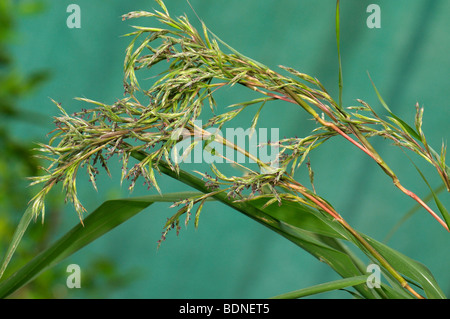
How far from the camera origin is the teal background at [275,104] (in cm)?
92

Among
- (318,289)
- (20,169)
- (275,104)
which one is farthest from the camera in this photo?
(275,104)

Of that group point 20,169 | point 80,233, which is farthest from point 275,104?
point 80,233

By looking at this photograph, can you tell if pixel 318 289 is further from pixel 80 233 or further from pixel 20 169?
pixel 20 169

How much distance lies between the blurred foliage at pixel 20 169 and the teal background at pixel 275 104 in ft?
0.34

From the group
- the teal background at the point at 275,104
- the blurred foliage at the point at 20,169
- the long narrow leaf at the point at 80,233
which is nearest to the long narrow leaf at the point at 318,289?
the long narrow leaf at the point at 80,233

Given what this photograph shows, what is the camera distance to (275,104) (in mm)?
968

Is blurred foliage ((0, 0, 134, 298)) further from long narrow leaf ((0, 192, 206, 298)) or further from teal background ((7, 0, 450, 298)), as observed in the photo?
long narrow leaf ((0, 192, 206, 298))

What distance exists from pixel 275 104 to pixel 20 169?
0.45m

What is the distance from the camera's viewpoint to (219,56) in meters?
0.30

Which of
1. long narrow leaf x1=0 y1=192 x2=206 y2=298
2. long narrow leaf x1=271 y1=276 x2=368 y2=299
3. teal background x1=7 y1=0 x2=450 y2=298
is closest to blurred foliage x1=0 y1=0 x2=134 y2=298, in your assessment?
teal background x1=7 y1=0 x2=450 y2=298

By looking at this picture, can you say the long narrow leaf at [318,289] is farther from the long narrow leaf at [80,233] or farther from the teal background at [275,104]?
the teal background at [275,104]

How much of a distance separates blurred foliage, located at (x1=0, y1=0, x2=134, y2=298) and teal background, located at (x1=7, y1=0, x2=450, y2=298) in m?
0.11

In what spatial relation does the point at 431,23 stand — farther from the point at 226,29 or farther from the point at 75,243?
the point at 75,243

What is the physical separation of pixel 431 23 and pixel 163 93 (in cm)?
73
